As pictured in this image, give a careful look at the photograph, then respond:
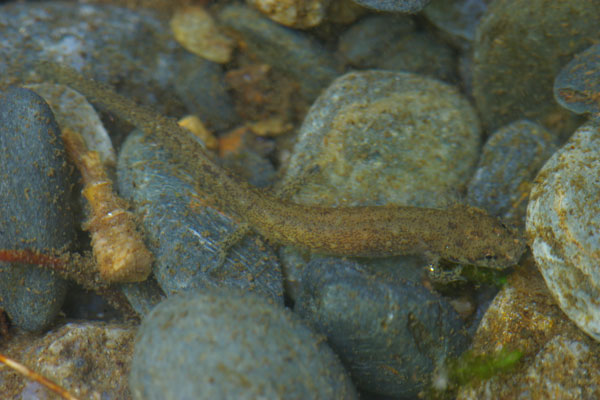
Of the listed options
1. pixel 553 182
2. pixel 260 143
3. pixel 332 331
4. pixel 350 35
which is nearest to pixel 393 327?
pixel 332 331

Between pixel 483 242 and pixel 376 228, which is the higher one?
pixel 483 242

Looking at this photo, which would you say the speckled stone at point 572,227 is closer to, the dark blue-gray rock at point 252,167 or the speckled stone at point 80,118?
the dark blue-gray rock at point 252,167

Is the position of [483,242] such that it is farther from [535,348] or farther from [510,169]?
[535,348]

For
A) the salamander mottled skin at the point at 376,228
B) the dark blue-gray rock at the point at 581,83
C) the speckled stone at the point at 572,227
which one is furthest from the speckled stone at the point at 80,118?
the dark blue-gray rock at the point at 581,83

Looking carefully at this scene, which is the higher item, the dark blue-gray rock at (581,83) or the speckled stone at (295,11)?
the dark blue-gray rock at (581,83)

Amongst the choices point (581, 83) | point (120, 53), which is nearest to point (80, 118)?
point (120, 53)

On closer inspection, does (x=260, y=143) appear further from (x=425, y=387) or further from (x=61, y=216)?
(x=425, y=387)
